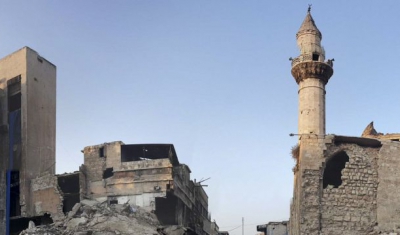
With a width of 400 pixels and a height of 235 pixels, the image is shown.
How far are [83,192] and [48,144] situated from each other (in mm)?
4490

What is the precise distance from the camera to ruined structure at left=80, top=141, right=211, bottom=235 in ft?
99.7

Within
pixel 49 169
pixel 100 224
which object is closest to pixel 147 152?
pixel 49 169

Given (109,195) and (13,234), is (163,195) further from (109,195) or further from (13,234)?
(13,234)

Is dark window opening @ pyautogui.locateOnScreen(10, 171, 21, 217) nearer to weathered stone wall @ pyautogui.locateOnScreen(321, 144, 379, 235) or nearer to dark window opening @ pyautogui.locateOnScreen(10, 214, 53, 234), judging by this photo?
dark window opening @ pyautogui.locateOnScreen(10, 214, 53, 234)

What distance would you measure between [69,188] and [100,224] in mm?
12015

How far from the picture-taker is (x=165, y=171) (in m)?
30.3

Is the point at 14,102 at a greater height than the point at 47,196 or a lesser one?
greater

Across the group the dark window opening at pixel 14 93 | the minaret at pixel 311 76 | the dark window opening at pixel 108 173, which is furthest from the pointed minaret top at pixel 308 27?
the dark window opening at pixel 14 93

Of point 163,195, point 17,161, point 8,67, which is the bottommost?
point 163,195

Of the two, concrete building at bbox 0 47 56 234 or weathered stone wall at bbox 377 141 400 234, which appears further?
concrete building at bbox 0 47 56 234

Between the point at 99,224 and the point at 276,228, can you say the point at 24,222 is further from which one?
the point at 276,228

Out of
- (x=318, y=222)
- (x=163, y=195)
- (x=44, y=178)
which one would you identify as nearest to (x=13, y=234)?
(x=44, y=178)

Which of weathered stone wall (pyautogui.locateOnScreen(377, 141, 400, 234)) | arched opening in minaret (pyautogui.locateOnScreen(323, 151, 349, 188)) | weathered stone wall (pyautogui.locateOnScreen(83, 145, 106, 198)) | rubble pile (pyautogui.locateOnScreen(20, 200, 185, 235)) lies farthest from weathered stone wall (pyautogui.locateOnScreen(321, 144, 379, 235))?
weathered stone wall (pyautogui.locateOnScreen(83, 145, 106, 198))

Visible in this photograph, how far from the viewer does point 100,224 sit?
22094mm
